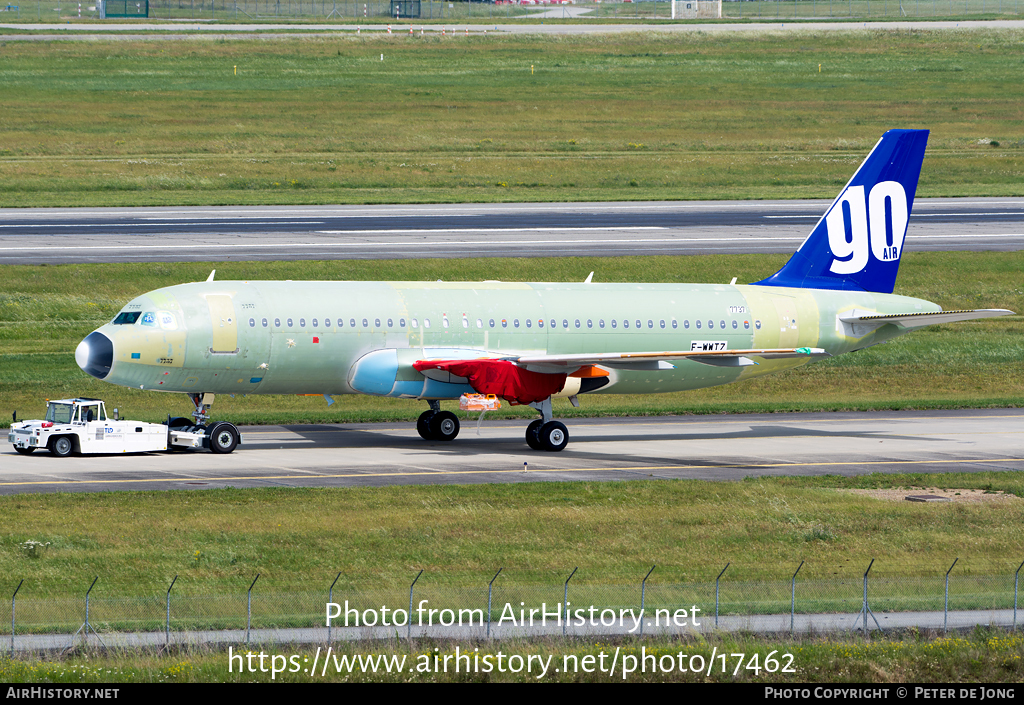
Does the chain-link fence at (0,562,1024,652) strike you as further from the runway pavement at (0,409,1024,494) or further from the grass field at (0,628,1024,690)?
the runway pavement at (0,409,1024,494)

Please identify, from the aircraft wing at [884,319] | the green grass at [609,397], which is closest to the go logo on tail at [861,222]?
the aircraft wing at [884,319]

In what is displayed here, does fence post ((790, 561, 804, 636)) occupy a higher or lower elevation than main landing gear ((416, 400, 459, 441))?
higher

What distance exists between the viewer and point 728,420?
6281 centimetres

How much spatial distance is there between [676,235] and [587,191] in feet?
62.1

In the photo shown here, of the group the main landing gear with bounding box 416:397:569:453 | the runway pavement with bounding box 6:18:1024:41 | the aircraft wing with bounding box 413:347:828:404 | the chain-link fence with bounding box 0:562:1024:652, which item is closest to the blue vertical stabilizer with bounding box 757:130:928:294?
the aircraft wing with bounding box 413:347:828:404

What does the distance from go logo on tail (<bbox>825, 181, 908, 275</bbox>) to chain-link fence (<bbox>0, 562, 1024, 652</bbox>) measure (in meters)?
31.3

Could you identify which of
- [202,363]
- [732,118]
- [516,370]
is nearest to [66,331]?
[202,363]

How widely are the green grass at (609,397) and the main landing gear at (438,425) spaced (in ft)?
18.7

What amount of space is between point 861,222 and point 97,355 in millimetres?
33598

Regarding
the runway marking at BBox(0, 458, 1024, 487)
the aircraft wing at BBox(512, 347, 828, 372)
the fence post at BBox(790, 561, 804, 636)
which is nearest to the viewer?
the fence post at BBox(790, 561, 804, 636)

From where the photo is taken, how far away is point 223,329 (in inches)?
1972

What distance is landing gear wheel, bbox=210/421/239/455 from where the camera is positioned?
166 ft

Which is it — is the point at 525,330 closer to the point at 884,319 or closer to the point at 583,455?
the point at 583,455

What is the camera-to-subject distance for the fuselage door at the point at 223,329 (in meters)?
50.0
